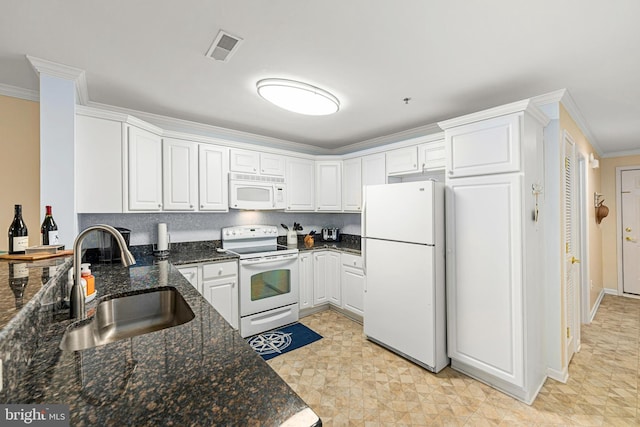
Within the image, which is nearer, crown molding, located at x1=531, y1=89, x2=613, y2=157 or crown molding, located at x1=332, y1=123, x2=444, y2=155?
crown molding, located at x1=531, y1=89, x2=613, y2=157

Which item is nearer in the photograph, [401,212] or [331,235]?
[401,212]

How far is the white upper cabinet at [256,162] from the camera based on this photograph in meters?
3.27

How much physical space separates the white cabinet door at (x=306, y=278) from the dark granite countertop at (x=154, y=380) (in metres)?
2.53

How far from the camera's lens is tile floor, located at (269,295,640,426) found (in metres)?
1.86

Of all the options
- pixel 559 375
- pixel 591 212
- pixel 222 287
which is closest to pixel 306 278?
pixel 222 287

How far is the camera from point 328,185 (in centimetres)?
402

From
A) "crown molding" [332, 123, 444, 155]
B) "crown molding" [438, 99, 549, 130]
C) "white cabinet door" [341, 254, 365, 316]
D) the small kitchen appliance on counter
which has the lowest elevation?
"white cabinet door" [341, 254, 365, 316]

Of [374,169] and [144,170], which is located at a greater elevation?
[374,169]

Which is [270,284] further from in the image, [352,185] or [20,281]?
[20,281]

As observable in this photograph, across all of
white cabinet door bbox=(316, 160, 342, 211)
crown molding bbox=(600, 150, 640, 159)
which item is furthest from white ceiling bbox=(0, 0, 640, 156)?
crown molding bbox=(600, 150, 640, 159)

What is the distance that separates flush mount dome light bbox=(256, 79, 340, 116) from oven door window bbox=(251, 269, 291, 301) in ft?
6.02

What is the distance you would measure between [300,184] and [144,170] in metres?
1.87

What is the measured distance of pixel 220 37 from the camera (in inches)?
63.9

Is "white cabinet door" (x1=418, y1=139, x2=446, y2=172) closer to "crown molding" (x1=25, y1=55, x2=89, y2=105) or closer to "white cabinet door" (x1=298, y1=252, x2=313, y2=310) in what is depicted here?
"white cabinet door" (x1=298, y1=252, x2=313, y2=310)
